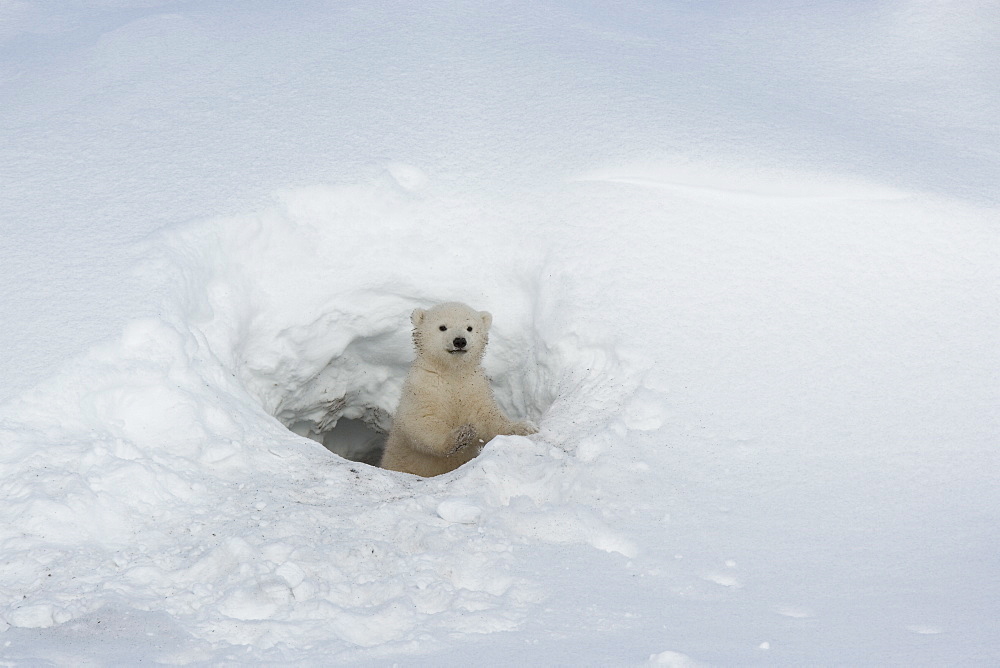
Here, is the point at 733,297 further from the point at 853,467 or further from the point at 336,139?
the point at 336,139

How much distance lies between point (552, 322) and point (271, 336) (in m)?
1.74

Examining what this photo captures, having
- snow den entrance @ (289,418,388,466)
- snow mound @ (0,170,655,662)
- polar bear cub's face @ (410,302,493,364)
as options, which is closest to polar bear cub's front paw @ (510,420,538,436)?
snow mound @ (0,170,655,662)

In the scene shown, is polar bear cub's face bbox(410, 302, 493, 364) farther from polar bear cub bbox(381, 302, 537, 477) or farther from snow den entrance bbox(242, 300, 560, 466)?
snow den entrance bbox(242, 300, 560, 466)

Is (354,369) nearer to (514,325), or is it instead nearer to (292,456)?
(514,325)

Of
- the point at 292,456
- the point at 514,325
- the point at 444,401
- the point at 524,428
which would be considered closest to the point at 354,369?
the point at 444,401

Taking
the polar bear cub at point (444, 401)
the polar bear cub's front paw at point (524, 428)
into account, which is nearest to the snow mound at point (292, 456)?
the polar bear cub's front paw at point (524, 428)

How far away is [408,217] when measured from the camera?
577 centimetres

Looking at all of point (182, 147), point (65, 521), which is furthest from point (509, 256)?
point (65, 521)

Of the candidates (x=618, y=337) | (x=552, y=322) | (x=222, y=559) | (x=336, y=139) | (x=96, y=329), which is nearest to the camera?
(x=222, y=559)

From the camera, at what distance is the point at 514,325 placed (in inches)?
237

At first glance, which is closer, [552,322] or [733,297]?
[733,297]

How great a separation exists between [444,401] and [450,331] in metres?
0.56

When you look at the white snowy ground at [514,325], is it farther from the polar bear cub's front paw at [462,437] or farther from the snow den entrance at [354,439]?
the polar bear cub's front paw at [462,437]

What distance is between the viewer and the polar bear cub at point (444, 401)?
18.8ft
